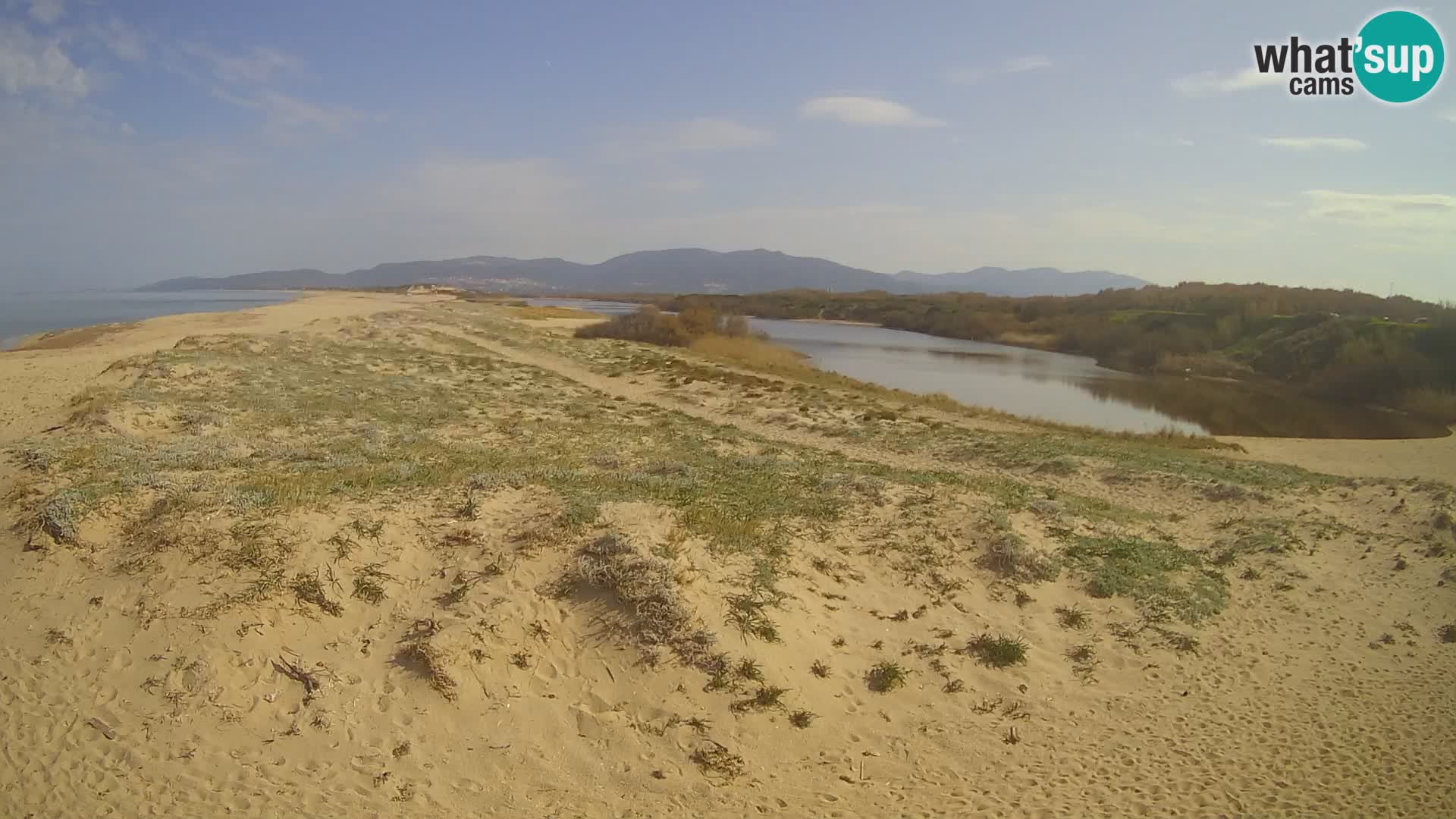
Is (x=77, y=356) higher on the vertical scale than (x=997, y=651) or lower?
higher

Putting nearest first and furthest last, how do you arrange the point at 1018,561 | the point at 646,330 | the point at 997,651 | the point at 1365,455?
the point at 997,651 → the point at 1018,561 → the point at 1365,455 → the point at 646,330

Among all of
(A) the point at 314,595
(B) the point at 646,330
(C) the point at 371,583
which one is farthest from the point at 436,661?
(B) the point at 646,330

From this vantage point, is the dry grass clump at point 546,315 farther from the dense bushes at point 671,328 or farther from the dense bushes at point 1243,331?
the dense bushes at point 671,328

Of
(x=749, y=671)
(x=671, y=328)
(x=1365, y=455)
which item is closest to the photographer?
(x=749, y=671)

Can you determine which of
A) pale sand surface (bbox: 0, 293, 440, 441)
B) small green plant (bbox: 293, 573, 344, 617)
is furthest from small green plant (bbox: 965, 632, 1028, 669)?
pale sand surface (bbox: 0, 293, 440, 441)

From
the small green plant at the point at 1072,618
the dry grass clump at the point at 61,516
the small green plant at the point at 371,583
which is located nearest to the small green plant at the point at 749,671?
the small green plant at the point at 371,583

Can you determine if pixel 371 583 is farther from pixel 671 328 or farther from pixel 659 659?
pixel 671 328
